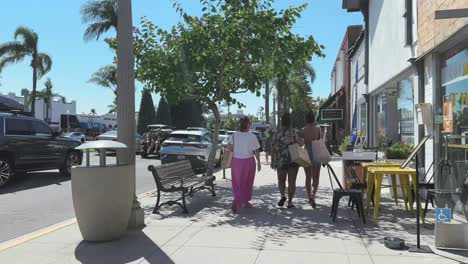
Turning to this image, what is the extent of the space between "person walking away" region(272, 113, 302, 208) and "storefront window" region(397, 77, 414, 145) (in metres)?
4.00

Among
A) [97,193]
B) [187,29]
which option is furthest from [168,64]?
[97,193]

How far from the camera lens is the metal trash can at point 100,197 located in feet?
21.5

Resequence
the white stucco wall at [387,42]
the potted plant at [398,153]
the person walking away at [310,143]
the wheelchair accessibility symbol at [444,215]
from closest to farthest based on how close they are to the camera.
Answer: the wheelchair accessibility symbol at [444,215] < the person walking away at [310,143] < the potted plant at [398,153] < the white stucco wall at [387,42]

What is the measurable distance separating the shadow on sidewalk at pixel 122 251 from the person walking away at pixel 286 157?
10.7 ft

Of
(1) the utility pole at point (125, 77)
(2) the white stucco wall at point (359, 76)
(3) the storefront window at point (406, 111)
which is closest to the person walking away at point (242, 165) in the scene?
(1) the utility pole at point (125, 77)

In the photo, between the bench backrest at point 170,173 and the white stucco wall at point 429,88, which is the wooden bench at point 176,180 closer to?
the bench backrest at point 170,173

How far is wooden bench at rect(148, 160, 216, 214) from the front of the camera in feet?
29.5

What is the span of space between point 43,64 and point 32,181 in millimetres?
26752

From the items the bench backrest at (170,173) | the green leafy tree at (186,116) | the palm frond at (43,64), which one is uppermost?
the palm frond at (43,64)

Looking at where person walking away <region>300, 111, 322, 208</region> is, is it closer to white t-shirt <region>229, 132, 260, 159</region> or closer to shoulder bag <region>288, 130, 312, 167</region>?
shoulder bag <region>288, 130, 312, 167</region>

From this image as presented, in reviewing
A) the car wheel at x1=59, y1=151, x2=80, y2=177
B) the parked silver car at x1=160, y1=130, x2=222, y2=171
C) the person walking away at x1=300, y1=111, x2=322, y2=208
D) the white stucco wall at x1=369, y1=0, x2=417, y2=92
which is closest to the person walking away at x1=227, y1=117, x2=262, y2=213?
the person walking away at x1=300, y1=111, x2=322, y2=208

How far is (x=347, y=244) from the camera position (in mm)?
6641

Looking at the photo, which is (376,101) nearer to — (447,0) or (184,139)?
(184,139)

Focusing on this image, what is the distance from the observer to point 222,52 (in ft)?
39.1
